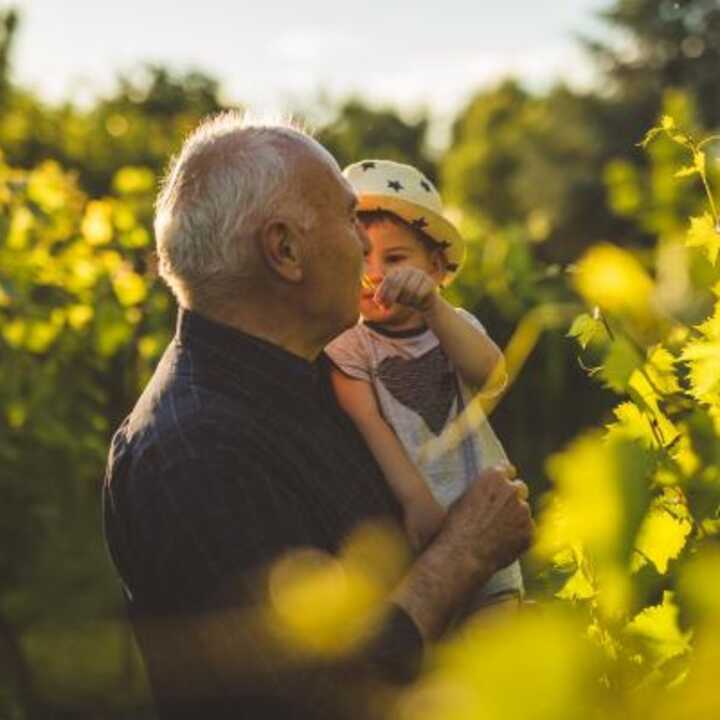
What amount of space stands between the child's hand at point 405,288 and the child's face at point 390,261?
0.19 meters

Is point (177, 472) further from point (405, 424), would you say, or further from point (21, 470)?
point (21, 470)

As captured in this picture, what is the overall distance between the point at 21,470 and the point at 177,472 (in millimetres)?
5099

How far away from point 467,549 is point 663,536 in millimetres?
834

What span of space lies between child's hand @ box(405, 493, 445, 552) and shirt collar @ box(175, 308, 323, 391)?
329 mm


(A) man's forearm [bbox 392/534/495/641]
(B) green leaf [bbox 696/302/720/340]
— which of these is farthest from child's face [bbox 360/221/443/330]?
(B) green leaf [bbox 696/302/720/340]

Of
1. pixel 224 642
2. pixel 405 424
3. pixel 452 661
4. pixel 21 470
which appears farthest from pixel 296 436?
pixel 21 470

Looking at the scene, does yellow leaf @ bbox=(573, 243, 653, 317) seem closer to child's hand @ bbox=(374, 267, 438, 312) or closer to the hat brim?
child's hand @ bbox=(374, 267, 438, 312)

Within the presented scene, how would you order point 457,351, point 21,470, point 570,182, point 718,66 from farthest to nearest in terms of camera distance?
point 570,182 → point 718,66 → point 21,470 → point 457,351

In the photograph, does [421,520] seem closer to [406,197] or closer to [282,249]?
[282,249]

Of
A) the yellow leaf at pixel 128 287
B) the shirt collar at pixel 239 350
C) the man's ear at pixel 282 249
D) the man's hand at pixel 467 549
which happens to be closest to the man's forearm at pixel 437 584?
the man's hand at pixel 467 549

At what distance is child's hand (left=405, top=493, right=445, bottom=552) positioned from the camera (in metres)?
2.41

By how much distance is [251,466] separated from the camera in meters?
2.01

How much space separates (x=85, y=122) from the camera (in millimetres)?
23500

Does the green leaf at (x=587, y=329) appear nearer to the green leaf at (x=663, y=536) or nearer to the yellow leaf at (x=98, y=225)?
the green leaf at (x=663, y=536)
